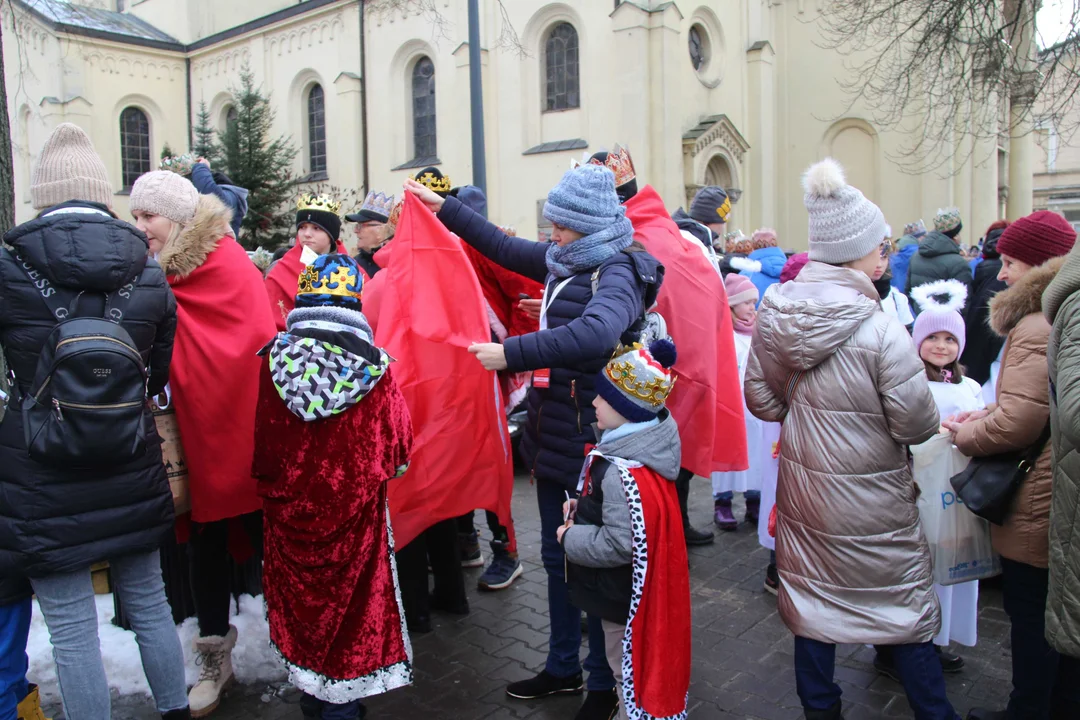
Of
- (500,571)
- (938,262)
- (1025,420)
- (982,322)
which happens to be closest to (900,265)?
(938,262)

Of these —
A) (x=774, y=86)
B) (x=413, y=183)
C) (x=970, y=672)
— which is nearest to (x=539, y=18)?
(x=774, y=86)

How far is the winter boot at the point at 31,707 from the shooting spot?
3357mm

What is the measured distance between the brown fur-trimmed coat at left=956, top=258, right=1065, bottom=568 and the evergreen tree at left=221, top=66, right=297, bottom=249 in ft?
65.6

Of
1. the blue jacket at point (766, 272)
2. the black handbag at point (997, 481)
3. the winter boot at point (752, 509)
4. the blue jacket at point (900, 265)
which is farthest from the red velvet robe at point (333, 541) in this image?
the blue jacket at point (900, 265)

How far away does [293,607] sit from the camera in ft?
11.3

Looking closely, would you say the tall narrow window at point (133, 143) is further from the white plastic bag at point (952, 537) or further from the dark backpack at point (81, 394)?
the white plastic bag at point (952, 537)

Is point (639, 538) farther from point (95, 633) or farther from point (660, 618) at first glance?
point (95, 633)

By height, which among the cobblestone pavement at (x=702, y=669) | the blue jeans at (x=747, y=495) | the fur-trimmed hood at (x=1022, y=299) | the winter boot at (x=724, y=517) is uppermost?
the fur-trimmed hood at (x=1022, y=299)

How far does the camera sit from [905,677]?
10.5ft

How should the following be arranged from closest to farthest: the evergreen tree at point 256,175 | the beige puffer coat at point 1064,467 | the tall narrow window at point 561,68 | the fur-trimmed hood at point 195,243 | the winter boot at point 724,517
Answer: the beige puffer coat at point 1064,467, the fur-trimmed hood at point 195,243, the winter boot at point 724,517, the tall narrow window at point 561,68, the evergreen tree at point 256,175

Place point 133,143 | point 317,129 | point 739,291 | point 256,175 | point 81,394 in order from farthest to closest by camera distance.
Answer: point 133,143 < point 317,129 < point 256,175 < point 739,291 < point 81,394

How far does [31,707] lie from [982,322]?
20.7 feet

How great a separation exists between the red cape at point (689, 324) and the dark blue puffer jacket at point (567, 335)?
1.03 meters

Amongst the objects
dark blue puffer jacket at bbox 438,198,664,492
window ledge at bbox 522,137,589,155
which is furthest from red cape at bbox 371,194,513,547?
window ledge at bbox 522,137,589,155
